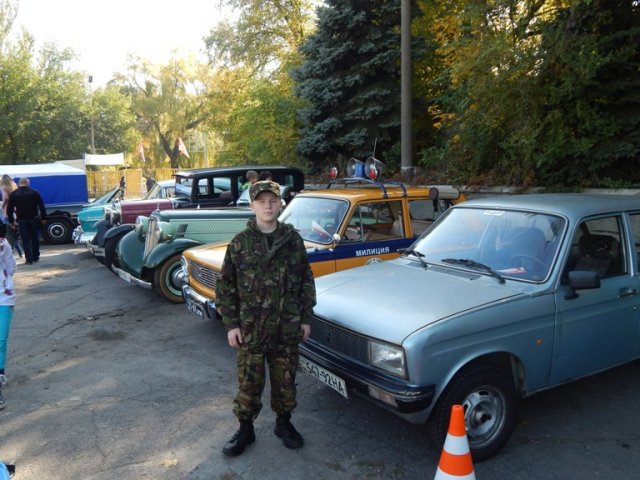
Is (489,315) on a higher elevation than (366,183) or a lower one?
lower

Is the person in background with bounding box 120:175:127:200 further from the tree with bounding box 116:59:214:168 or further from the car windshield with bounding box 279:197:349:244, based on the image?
the tree with bounding box 116:59:214:168

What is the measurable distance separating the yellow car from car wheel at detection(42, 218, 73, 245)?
10142mm

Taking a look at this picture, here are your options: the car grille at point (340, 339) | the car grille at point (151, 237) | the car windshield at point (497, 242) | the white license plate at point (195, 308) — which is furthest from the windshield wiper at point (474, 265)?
the car grille at point (151, 237)

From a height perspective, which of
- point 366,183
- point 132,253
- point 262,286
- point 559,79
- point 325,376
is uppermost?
point 559,79

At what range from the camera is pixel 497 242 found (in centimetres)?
411

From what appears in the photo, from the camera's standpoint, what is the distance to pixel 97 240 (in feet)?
34.0

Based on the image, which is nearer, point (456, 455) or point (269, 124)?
point (456, 455)

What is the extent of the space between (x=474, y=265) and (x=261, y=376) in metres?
1.82

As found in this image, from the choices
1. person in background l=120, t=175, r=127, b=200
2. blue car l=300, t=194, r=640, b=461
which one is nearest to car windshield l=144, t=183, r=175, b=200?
person in background l=120, t=175, r=127, b=200

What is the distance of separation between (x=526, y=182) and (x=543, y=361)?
7.98m

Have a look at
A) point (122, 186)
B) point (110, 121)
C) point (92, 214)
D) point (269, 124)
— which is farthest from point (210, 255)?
point (110, 121)

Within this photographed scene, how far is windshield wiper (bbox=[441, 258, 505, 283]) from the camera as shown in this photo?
375 centimetres

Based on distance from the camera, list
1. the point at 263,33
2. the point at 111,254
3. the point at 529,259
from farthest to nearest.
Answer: the point at 263,33
the point at 111,254
the point at 529,259

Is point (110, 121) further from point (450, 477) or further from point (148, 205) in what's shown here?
point (450, 477)
